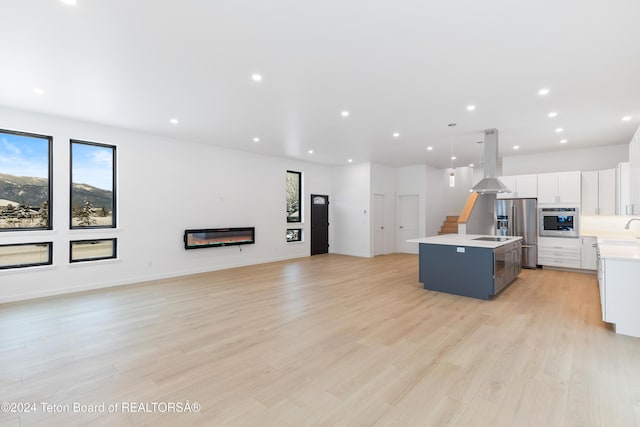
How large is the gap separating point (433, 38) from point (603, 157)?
23.4 ft

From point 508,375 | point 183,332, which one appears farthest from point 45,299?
point 508,375

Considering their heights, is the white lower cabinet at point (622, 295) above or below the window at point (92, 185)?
below

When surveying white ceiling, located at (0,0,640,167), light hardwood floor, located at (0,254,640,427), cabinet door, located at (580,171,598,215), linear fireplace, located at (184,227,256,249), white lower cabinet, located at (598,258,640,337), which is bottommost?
light hardwood floor, located at (0,254,640,427)

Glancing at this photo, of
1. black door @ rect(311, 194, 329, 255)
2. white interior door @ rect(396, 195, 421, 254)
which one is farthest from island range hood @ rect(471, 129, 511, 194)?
black door @ rect(311, 194, 329, 255)

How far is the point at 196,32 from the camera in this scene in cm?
273

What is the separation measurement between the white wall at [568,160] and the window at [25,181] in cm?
1031

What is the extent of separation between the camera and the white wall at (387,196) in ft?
31.9

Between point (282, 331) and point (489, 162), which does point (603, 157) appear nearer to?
point (489, 162)

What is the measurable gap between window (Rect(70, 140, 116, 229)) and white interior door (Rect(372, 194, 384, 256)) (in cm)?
685

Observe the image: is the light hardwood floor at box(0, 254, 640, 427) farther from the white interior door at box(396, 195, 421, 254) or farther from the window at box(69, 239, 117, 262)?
the white interior door at box(396, 195, 421, 254)

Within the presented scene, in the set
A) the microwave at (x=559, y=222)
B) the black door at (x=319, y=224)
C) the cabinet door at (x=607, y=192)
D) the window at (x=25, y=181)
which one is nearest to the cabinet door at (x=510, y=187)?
the microwave at (x=559, y=222)

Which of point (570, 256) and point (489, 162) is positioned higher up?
point (489, 162)

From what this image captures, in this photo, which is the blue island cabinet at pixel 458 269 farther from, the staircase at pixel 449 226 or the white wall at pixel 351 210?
the staircase at pixel 449 226

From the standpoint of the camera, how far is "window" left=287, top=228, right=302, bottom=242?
9230 mm
